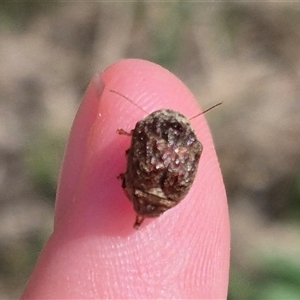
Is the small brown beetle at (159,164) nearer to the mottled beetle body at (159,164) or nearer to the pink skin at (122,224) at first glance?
the mottled beetle body at (159,164)

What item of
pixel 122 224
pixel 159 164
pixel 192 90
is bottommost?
pixel 122 224

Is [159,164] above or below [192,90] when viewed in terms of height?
below

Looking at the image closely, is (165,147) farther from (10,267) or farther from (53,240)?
(10,267)

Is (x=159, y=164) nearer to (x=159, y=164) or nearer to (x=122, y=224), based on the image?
(x=159, y=164)

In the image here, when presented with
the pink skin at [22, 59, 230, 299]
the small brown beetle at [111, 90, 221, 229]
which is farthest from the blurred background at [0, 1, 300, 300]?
the small brown beetle at [111, 90, 221, 229]

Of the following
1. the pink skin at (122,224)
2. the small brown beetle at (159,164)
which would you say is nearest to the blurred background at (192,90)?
the pink skin at (122,224)

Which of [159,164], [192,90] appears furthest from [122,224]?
[192,90]

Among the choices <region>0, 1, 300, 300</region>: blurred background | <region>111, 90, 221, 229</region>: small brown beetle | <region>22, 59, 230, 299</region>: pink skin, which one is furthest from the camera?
<region>0, 1, 300, 300</region>: blurred background

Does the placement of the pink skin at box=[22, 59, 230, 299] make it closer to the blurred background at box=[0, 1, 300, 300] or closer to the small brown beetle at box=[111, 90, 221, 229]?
the small brown beetle at box=[111, 90, 221, 229]
